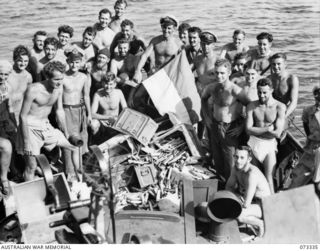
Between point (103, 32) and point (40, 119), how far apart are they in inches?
93.5

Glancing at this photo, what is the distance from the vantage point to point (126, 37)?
23.4 ft

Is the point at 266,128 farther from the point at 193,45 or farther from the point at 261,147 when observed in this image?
the point at 193,45

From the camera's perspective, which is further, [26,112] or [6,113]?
[6,113]

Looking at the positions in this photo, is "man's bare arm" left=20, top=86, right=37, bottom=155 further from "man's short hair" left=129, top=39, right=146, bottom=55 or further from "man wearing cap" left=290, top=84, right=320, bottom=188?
"man wearing cap" left=290, top=84, right=320, bottom=188

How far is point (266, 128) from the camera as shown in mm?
5453

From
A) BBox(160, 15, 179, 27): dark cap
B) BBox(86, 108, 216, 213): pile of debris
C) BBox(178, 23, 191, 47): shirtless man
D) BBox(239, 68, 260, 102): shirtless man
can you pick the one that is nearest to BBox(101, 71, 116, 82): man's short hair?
BBox(86, 108, 216, 213): pile of debris

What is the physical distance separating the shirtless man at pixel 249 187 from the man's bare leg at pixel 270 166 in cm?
49

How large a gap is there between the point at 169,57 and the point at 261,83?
76.4 inches

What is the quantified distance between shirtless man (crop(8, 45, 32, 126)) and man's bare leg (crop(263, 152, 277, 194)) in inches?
112

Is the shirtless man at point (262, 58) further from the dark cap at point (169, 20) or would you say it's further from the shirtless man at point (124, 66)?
the shirtless man at point (124, 66)

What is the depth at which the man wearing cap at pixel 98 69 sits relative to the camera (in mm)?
6578

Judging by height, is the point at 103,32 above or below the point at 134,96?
above

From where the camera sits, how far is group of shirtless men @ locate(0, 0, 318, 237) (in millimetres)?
5391

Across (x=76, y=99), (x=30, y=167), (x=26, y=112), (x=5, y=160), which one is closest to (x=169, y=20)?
(x=76, y=99)
